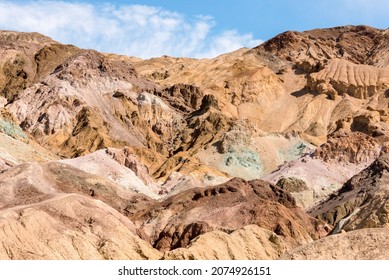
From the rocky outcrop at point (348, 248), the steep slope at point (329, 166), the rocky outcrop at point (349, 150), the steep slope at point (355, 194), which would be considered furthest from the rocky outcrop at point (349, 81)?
the rocky outcrop at point (348, 248)

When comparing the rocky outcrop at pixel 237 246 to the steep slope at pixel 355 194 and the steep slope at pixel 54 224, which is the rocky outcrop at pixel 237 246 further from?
the steep slope at pixel 355 194

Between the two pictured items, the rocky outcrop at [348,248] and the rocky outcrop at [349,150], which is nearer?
the rocky outcrop at [348,248]

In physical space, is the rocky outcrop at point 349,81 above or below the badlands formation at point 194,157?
above

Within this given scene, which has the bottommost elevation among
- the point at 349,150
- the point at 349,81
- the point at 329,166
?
the point at 329,166

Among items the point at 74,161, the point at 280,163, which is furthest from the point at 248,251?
the point at 280,163

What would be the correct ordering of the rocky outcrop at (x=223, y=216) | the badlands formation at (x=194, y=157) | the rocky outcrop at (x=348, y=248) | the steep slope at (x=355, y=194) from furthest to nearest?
the steep slope at (x=355, y=194) < the rocky outcrop at (x=223, y=216) < the badlands formation at (x=194, y=157) < the rocky outcrop at (x=348, y=248)

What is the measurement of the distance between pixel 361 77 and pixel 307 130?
24334mm

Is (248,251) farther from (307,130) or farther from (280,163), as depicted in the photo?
(307,130)

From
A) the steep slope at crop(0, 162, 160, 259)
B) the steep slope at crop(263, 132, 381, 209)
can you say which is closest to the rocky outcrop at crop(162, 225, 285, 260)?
the steep slope at crop(0, 162, 160, 259)

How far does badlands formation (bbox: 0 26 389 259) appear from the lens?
4784 cm

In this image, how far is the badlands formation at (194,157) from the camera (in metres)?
47.8

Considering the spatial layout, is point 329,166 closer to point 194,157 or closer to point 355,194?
point 194,157

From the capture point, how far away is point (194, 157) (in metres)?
117

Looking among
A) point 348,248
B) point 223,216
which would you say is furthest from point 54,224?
point 348,248
